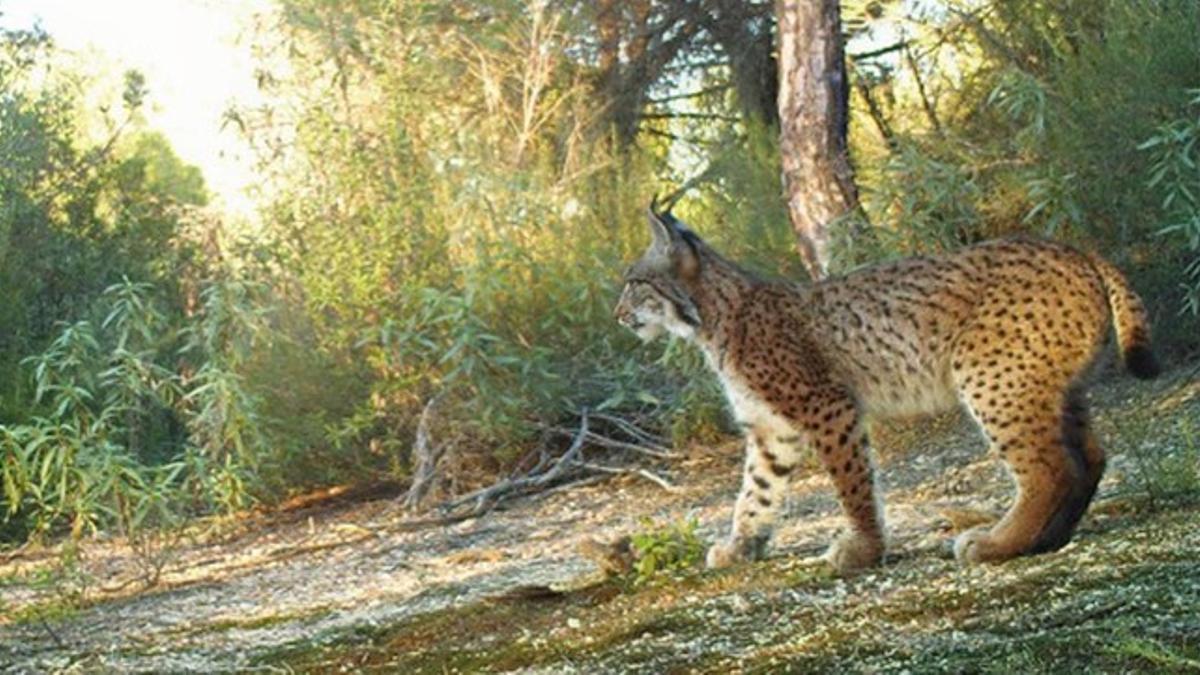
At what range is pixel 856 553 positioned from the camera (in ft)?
18.7

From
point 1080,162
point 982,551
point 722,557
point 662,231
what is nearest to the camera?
point 982,551

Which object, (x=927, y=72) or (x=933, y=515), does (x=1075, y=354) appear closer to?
(x=933, y=515)

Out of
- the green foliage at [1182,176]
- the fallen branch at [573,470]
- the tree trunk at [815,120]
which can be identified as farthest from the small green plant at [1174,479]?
the tree trunk at [815,120]

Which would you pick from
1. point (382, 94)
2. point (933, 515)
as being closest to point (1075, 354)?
point (933, 515)

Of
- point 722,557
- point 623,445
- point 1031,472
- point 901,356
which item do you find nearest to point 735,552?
point 722,557

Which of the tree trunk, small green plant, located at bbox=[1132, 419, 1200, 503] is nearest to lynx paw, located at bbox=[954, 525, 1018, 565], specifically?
small green plant, located at bbox=[1132, 419, 1200, 503]

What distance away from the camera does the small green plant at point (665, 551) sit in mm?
6094

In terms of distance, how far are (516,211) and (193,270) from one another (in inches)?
139

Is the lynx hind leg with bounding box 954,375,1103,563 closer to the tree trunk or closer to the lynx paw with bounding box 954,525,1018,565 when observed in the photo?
the lynx paw with bounding box 954,525,1018,565

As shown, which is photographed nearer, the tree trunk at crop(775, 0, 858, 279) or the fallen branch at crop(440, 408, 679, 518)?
the fallen branch at crop(440, 408, 679, 518)

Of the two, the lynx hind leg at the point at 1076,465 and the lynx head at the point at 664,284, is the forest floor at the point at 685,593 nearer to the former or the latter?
the lynx hind leg at the point at 1076,465

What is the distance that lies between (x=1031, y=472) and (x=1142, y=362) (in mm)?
483

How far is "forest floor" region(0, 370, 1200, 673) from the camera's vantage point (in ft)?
14.4

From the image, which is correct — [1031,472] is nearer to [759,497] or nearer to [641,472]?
[759,497]
